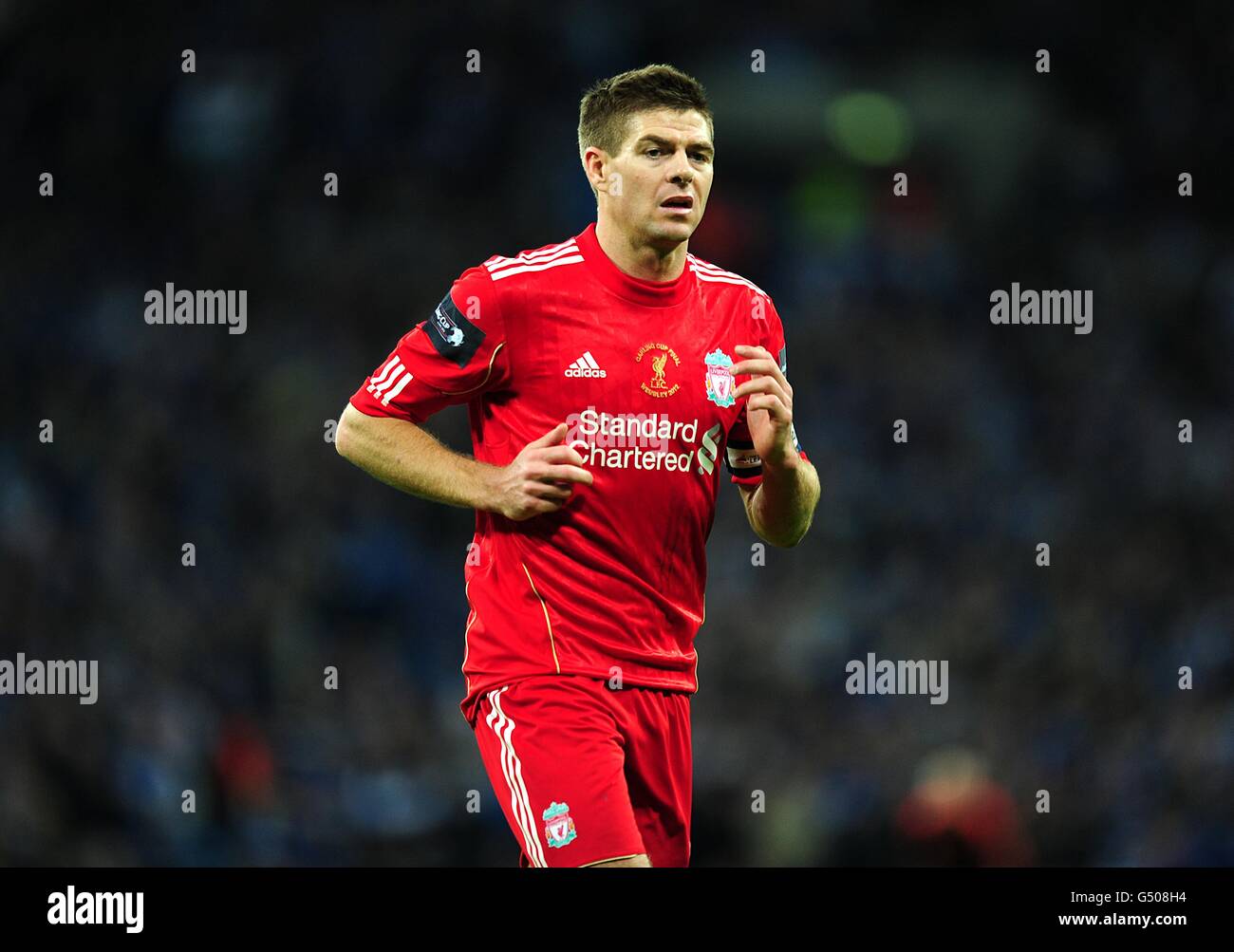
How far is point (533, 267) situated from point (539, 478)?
2.28 ft

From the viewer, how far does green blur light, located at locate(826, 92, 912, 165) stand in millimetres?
11109

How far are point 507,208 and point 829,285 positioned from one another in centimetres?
226

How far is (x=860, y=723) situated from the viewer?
9156 millimetres

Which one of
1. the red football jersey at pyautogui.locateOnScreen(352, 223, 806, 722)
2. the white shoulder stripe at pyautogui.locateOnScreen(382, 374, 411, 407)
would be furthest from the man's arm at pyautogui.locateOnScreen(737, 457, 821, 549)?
the white shoulder stripe at pyautogui.locateOnScreen(382, 374, 411, 407)

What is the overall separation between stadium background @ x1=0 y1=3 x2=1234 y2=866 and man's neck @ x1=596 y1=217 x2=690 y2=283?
4.08m

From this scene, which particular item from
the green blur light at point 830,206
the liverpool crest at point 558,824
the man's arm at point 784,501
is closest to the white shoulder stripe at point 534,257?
the man's arm at point 784,501

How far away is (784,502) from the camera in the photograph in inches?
185

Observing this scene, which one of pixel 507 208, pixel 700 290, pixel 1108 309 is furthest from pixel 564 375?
pixel 1108 309

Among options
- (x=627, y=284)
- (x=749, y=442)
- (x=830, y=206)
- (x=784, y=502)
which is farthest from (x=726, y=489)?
(x=627, y=284)

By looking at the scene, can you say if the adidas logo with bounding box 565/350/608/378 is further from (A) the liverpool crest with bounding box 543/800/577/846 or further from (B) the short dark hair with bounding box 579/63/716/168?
A: (A) the liverpool crest with bounding box 543/800/577/846

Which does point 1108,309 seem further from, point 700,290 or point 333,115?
point 700,290

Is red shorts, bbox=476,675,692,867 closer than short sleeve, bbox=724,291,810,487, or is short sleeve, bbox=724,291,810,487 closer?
red shorts, bbox=476,675,692,867

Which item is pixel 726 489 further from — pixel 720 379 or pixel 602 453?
pixel 602 453

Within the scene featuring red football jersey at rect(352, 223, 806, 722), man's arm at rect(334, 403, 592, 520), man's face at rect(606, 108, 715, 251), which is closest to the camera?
man's arm at rect(334, 403, 592, 520)
